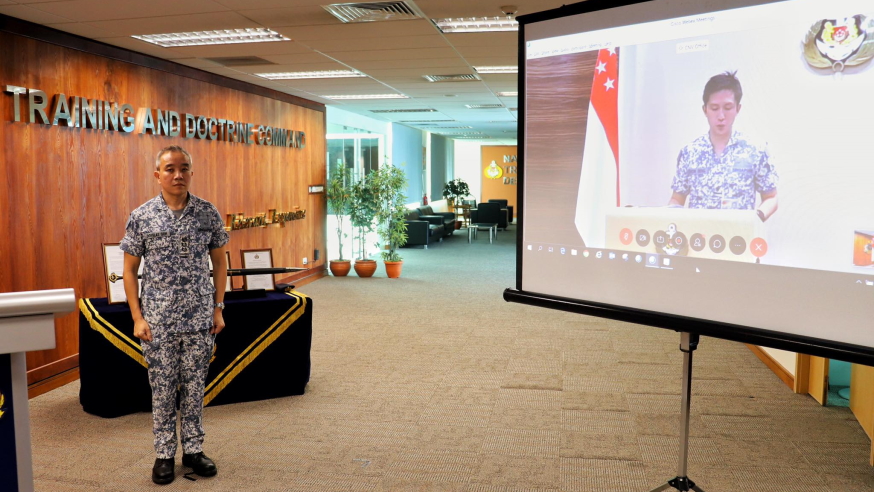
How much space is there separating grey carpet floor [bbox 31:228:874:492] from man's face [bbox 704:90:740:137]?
1796 millimetres

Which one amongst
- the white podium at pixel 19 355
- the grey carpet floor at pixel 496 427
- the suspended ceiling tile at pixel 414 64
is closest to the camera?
the white podium at pixel 19 355

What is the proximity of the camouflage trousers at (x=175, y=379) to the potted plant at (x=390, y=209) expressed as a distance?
6562 mm

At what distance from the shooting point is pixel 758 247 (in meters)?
2.13

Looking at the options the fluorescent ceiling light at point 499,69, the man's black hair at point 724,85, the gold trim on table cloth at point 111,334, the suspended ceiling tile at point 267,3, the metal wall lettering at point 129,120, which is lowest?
the gold trim on table cloth at point 111,334

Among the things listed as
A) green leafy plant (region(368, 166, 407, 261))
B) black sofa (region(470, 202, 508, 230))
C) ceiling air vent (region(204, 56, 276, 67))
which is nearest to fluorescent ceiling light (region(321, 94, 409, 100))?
green leafy plant (region(368, 166, 407, 261))

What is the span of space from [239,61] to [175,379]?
4.08m

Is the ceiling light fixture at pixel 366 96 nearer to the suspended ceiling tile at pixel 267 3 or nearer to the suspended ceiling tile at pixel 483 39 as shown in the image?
the suspended ceiling tile at pixel 483 39

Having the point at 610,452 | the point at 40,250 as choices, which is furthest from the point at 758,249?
the point at 40,250

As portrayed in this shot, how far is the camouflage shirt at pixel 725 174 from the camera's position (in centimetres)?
209

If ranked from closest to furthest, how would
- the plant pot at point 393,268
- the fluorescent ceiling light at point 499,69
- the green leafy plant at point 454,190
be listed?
the fluorescent ceiling light at point 499,69
the plant pot at point 393,268
the green leafy plant at point 454,190

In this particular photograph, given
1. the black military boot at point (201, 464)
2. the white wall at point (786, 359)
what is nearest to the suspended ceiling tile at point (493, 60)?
the white wall at point (786, 359)

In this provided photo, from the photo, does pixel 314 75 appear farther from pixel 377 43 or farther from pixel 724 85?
pixel 724 85

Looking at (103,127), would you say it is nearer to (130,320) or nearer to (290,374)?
(130,320)

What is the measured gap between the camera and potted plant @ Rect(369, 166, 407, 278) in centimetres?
993
